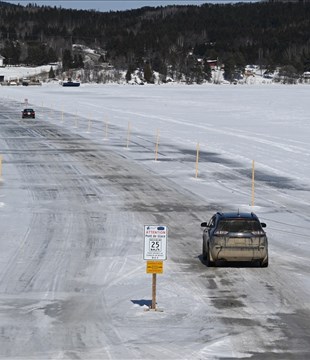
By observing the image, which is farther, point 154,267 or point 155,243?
point 154,267

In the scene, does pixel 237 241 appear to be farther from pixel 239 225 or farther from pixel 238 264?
pixel 238 264

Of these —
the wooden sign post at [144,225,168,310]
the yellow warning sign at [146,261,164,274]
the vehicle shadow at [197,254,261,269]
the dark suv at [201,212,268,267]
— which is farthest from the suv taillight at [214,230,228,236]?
the wooden sign post at [144,225,168,310]

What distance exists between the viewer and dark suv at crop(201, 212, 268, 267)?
19.2 m

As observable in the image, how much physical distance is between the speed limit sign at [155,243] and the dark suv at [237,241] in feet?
14.4

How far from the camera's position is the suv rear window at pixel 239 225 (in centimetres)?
1938

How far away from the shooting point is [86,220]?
86.5 feet

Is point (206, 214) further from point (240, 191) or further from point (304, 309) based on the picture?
point (304, 309)

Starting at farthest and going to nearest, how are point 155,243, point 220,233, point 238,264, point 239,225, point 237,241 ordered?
point 238,264 → point 239,225 → point 220,233 → point 237,241 → point 155,243

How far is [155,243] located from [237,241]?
182 inches

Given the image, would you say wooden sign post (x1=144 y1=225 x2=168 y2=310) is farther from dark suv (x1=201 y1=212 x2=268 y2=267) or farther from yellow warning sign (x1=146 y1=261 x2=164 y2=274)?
dark suv (x1=201 y1=212 x2=268 y2=267)

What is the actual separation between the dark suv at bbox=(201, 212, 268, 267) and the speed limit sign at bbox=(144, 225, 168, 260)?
4375 mm

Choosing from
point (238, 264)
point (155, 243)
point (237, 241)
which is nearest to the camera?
point (155, 243)

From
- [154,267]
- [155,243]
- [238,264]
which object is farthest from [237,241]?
[155,243]

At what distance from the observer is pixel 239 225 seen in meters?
19.4
